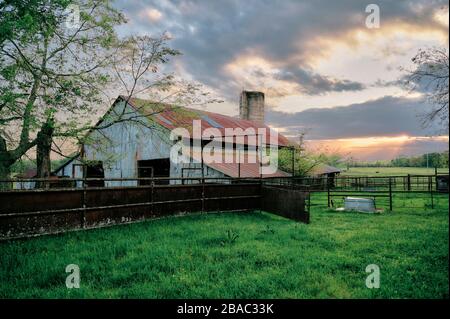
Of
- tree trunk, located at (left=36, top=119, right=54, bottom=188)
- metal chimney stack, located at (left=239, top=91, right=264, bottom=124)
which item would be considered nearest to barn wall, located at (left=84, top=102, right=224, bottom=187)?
tree trunk, located at (left=36, top=119, right=54, bottom=188)

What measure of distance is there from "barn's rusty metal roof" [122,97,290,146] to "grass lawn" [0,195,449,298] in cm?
809

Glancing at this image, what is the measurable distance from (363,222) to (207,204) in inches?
239

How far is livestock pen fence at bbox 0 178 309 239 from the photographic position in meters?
7.77

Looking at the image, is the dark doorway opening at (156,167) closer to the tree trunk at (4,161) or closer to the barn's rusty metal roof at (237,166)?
the barn's rusty metal roof at (237,166)

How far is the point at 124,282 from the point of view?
4.98 meters

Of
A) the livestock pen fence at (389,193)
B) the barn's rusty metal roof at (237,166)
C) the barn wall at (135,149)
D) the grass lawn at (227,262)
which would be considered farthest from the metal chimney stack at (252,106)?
the grass lawn at (227,262)

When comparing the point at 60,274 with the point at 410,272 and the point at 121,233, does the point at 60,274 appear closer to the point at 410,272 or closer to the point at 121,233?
the point at 121,233

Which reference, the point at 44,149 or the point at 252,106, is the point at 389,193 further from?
the point at 252,106

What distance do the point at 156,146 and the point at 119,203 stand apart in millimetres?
10745

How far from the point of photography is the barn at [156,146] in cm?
1647

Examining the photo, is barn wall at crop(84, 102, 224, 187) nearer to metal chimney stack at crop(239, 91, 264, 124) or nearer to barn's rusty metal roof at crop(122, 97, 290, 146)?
barn's rusty metal roof at crop(122, 97, 290, 146)
